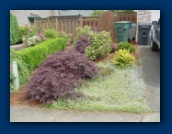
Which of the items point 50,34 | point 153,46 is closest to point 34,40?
point 50,34

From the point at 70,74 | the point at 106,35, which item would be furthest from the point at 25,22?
the point at 70,74

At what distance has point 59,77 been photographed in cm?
470

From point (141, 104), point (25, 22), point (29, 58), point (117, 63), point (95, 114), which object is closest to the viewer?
point (95, 114)

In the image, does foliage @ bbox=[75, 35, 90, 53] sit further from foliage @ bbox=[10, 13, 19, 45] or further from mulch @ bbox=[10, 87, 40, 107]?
mulch @ bbox=[10, 87, 40, 107]

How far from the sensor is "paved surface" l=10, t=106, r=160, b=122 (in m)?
3.90

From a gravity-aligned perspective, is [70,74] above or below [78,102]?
above

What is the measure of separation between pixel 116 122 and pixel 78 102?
88cm

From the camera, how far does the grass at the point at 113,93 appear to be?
168 inches

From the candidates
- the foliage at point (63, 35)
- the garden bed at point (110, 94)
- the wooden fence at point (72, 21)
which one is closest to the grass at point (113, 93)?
the garden bed at point (110, 94)

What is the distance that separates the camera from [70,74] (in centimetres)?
506

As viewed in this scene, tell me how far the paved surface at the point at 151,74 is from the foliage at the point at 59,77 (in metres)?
1.09

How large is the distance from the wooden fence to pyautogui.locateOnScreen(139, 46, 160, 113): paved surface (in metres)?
2.35

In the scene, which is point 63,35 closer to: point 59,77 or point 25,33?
point 25,33

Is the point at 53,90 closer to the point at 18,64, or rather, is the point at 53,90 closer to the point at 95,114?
the point at 95,114
